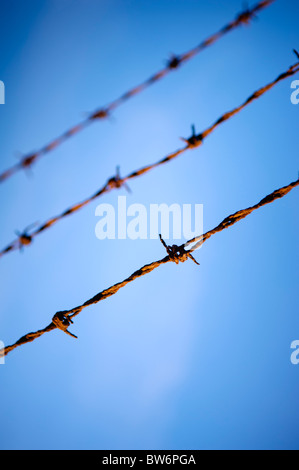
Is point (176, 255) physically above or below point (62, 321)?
above

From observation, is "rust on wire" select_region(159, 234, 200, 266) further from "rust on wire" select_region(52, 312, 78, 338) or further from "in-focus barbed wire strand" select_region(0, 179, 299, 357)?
"rust on wire" select_region(52, 312, 78, 338)

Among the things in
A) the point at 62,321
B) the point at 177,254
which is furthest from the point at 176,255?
the point at 62,321

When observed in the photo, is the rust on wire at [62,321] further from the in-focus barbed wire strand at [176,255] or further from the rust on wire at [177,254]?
the rust on wire at [177,254]

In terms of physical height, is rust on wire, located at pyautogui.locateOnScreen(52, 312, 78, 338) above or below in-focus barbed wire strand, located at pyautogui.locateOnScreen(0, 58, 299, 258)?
below

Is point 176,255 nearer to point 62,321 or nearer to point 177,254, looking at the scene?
point 177,254

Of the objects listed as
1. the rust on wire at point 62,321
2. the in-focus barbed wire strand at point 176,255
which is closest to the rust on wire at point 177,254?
the in-focus barbed wire strand at point 176,255

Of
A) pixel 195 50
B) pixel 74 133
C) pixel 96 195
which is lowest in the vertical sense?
pixel 96 195

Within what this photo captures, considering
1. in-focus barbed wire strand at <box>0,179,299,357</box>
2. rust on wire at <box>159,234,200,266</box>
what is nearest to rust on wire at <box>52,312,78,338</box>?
in-focus barbed wire strand at <box>0,179,299,357</box>
